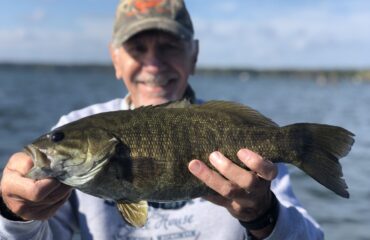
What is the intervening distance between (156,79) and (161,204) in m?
1.19

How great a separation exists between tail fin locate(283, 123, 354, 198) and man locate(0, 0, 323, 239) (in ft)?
0.97

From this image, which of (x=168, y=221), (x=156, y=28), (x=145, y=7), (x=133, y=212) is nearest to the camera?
(x=133, y=212)

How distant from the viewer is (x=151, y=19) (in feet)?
15.5

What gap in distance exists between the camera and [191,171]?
9.70 ft

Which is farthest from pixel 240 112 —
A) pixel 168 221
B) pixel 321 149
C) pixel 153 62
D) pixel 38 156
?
pixel 153 62

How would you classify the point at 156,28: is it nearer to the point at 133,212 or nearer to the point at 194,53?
the point at 194,53

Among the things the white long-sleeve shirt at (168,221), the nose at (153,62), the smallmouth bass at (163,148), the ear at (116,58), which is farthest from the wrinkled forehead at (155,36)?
the smallmouth bass at (163,148)

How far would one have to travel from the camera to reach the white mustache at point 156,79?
473cm

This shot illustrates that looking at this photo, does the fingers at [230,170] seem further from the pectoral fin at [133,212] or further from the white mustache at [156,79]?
the white mustache at [156,79]

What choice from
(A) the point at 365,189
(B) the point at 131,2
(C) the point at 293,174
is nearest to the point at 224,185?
(B) the point at 131,2

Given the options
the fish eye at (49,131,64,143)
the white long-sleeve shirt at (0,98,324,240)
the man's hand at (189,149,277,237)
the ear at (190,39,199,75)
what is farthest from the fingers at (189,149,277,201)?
Result: the ear at (190,39,199,75)

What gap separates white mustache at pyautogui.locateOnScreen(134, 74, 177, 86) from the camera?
4.73 m

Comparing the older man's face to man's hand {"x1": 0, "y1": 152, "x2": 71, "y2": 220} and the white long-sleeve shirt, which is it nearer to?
the white long-sleeve shirt

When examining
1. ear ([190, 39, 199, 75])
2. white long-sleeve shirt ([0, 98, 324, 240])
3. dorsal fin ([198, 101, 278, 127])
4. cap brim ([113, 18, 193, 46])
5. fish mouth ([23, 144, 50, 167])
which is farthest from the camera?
ear ([190, 39, 199, 75])
